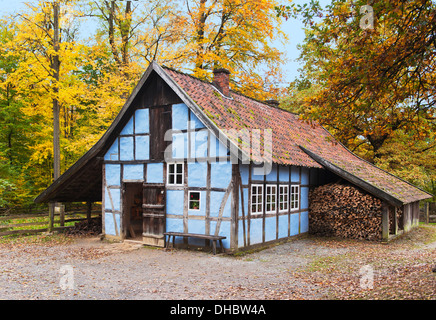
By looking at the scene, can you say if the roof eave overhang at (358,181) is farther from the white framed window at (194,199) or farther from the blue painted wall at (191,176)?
the white framed window at (194,199)

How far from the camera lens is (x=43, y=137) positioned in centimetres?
2200

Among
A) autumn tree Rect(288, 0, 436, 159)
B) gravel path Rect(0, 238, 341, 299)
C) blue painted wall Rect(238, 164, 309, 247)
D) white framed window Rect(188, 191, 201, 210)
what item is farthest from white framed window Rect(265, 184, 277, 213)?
autumn tree Rect(288, 0, 436, 159)

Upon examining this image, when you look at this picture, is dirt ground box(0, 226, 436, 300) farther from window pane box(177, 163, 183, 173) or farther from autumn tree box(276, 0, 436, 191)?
autumn tree box(276, 0, 436, 191)

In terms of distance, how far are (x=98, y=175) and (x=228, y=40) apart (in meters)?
11.5

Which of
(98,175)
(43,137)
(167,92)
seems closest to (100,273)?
(167,92)

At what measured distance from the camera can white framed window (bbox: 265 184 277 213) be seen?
506 inches

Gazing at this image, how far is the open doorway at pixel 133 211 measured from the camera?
46.5ft

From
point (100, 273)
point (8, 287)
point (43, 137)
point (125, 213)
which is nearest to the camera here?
point (8, 287)

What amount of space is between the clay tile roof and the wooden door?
3.26 metres

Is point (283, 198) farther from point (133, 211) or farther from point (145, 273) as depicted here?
point (133, 211)

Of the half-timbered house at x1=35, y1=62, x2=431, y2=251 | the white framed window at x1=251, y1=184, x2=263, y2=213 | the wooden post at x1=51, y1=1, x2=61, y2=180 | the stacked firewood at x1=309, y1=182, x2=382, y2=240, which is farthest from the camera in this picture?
the wooden post at x1=51, y1=1, x2=61, y2=180

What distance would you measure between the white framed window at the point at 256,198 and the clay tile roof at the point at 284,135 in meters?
1.08
